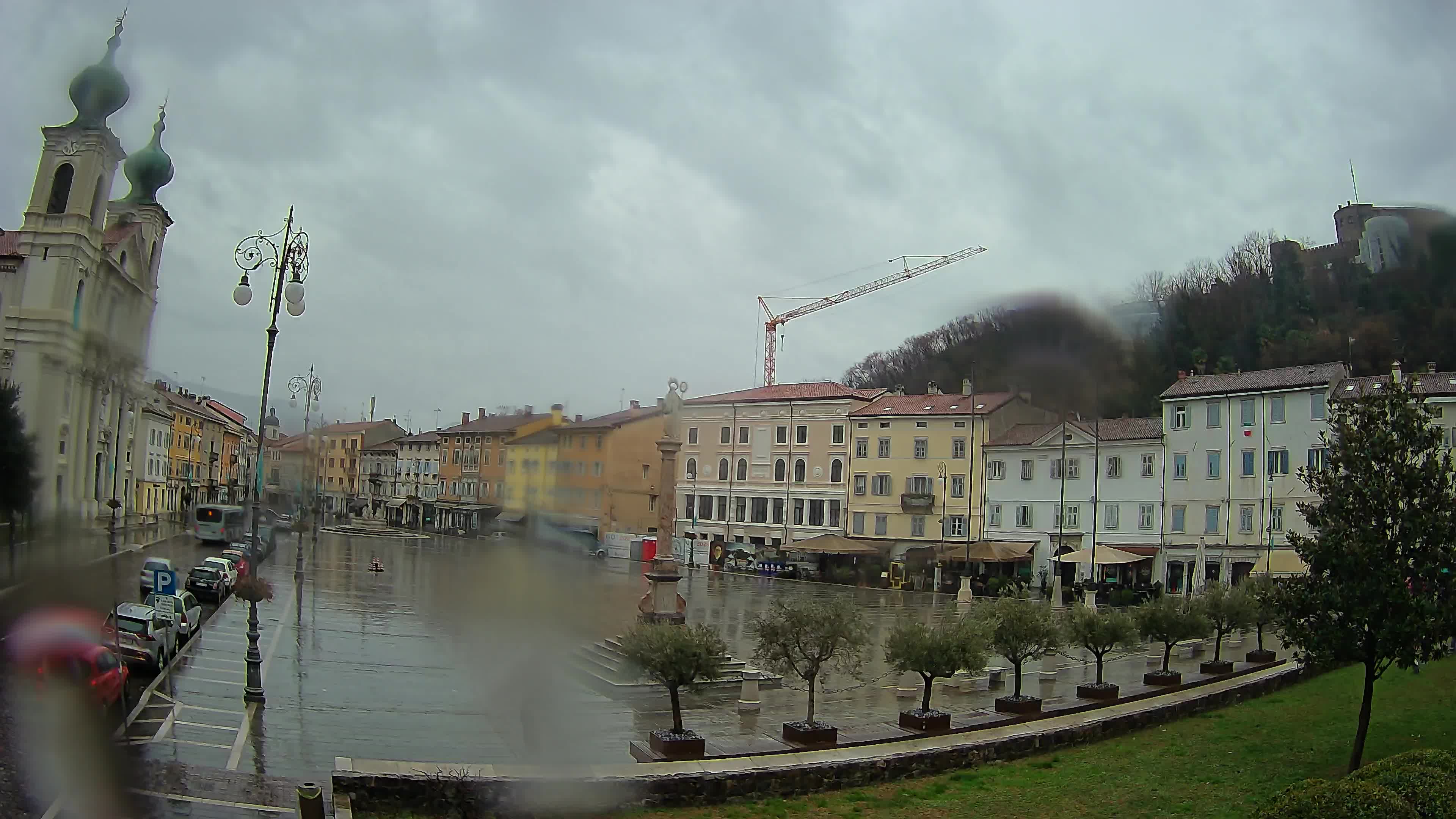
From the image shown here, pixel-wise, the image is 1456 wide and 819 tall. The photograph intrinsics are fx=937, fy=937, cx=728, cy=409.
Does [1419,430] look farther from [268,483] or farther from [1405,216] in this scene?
[1405,216]

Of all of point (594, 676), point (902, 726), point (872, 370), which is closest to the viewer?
point (902, 726)

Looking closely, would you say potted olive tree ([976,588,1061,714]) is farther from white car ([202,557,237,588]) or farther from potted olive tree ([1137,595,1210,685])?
white car ([202,557,237,588])

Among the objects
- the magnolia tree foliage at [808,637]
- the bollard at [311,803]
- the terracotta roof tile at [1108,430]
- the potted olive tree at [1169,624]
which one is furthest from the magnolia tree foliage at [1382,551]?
the terracotta roof tile at [1108,430]

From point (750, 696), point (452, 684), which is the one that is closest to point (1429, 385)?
point (750, 696)

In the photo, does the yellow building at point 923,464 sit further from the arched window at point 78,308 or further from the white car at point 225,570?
the arched window at point 78,308

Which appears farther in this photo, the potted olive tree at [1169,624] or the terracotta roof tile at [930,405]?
the terracotta roof tile at [930,405]

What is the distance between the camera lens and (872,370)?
88.8m

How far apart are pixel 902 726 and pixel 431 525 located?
9115 millimetres

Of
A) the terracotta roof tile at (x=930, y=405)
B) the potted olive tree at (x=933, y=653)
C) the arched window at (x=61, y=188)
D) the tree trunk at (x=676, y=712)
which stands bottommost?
the tree trunk at (x=676, y=712)

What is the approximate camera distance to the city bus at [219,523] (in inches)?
555

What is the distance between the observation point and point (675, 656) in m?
14.7

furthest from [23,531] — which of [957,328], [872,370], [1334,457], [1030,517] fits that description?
[872,370]

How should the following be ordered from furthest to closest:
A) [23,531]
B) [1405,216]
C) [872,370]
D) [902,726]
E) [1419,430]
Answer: [872,370]
[1405,216]
[902,726]
[1419,430]
[23,531]

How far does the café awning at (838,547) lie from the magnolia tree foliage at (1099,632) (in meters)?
36.1
